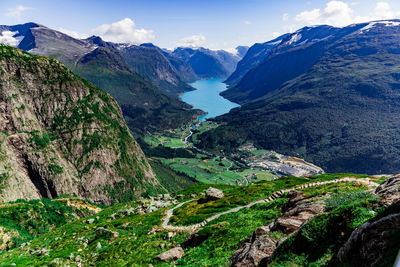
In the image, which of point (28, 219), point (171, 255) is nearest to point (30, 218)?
point (28, 219)

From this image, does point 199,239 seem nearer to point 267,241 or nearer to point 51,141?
point 267,241

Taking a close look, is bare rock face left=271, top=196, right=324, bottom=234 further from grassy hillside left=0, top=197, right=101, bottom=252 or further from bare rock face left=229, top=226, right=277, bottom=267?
grassy hillside left=0, top=197, right=101, bottom=252

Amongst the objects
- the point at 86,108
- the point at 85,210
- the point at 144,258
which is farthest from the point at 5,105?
the point at 144,258

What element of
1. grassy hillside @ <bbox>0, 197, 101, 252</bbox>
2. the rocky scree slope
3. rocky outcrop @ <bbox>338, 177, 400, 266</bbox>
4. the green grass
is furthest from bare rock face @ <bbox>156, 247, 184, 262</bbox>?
the green grass

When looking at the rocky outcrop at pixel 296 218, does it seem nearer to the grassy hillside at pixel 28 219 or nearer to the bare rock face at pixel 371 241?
the bare rock face at pixel 371 241

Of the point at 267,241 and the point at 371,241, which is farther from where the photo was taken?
the point at 267,241

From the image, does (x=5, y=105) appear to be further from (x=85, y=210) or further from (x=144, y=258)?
(x=144, y=258)

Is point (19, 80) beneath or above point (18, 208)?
above

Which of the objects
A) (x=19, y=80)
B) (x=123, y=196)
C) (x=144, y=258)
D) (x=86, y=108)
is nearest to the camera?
(x=144, y=258)
